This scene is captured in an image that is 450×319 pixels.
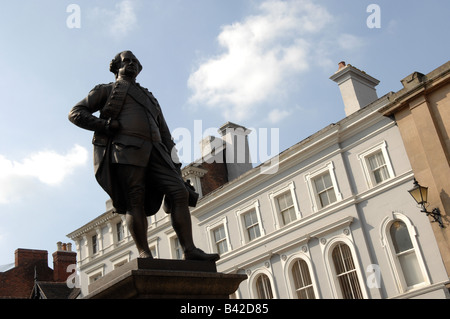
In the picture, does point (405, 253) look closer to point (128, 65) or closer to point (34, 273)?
point (128, 65)

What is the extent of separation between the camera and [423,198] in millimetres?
17781

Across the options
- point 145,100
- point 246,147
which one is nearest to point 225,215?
point 246,147

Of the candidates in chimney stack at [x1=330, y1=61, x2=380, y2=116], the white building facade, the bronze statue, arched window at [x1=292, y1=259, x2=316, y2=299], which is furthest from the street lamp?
the bronze statue

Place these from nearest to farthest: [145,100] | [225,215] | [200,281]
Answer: [200,281] < [145,100] < [225,215]

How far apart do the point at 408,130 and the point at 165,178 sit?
16791 millimetres

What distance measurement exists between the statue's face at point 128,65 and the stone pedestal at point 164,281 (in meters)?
2.33

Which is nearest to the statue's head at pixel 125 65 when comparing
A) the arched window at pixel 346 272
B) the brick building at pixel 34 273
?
the arched window at pixel 346 272

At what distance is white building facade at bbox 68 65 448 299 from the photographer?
20078 mm

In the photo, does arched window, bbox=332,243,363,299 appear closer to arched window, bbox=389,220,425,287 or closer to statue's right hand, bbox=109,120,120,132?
arched window, bbox=389,220,425,287

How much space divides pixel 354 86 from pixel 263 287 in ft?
36.4

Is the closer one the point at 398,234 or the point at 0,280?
the point at 398,234

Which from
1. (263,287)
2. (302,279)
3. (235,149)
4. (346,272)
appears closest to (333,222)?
(346,272)

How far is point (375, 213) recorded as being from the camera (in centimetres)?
2127
